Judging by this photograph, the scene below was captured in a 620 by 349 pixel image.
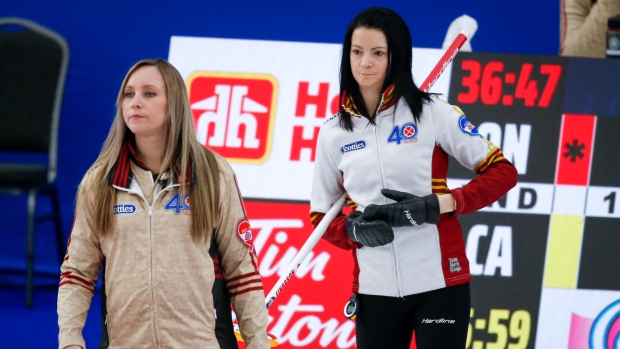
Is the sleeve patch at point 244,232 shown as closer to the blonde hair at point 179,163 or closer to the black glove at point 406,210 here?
the blonde hair at point 179,163

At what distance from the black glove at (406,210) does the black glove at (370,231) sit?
0.08 ft

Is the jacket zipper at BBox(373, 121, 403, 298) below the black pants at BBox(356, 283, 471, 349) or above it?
above

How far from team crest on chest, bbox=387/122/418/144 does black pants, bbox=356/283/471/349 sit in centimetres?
39

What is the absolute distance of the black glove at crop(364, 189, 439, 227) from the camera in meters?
2.25

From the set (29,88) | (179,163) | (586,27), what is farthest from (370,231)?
(29,88)

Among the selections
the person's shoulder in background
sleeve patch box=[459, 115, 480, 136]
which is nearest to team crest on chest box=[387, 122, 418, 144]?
sleeve patch box=[459, 115, 480, 136]

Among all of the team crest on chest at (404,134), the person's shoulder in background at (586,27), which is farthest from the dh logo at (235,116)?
the person's shoulder in background at (586,27)

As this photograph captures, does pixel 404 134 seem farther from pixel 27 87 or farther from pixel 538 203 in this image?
pixel 27 87

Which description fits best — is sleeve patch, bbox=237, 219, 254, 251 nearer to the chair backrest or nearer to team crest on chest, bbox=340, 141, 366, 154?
team crest on chest, bbox=340, 141, 366, 154

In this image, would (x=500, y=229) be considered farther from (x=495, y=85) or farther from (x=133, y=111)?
(x=133, y=111)

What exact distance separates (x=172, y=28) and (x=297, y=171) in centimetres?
174

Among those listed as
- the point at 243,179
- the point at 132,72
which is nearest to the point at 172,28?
the point at 243,179

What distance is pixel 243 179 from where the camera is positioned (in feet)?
11.3

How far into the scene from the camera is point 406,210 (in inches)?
88.3
